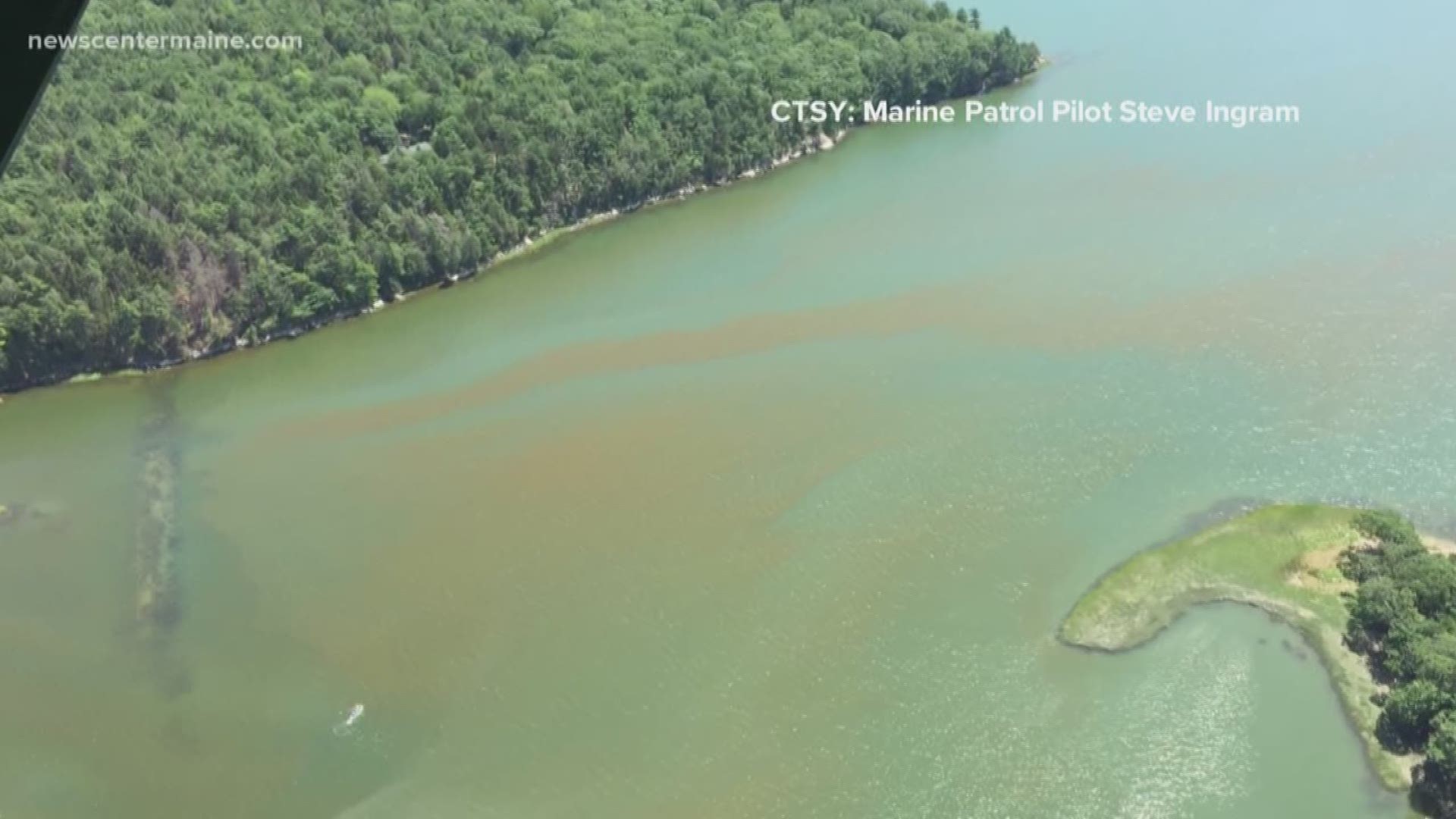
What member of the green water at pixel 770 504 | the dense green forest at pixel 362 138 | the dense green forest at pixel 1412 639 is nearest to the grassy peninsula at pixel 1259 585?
the dense green forest at pixel 1412 639

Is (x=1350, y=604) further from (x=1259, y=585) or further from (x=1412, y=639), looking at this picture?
(x=1412, y=639)

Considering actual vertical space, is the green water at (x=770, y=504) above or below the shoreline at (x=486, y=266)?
below

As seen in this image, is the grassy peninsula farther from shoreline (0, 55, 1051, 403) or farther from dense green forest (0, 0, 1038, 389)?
dense green forest (0, 0, 1038, 389)

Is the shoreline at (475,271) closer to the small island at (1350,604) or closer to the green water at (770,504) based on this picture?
the green water at (770,504)

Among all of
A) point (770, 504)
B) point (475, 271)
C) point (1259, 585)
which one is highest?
point (475, 271)

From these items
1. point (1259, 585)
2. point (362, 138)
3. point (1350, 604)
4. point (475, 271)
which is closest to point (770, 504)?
point (1259, 585)

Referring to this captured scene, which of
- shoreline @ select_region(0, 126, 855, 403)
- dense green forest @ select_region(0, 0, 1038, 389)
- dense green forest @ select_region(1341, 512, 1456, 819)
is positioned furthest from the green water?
dense green forest @ select_region(0, 0, 1038, 389)
